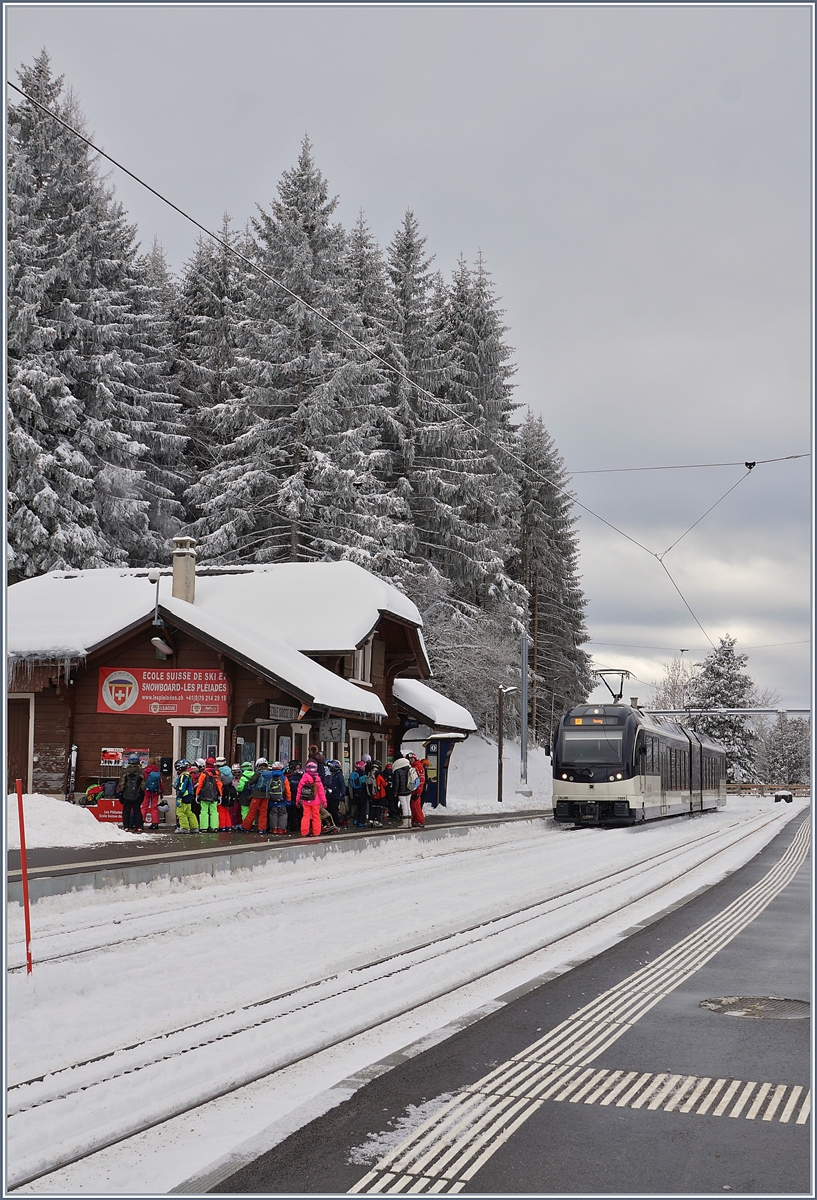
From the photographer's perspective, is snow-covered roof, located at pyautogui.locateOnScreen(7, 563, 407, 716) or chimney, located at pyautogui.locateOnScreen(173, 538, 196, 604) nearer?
snow-covered roof, located at pyautogui.locateOnScreen(7, 563, 407, 716)

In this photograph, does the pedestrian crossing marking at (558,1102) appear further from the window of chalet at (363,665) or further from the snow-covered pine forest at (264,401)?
the snow-covered pine forest at (264,401)

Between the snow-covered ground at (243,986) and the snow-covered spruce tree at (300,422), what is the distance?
30728mm

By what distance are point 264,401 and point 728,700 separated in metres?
60.3

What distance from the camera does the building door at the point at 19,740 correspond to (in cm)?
2473

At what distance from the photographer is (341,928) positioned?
11.1 meters

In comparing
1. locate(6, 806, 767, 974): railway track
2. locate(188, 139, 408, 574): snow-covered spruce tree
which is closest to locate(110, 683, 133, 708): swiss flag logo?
locate(6, 806, 767, 974): railway track

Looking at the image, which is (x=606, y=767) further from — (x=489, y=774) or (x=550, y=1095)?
(x=550, y=1095)

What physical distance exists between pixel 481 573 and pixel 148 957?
149ft

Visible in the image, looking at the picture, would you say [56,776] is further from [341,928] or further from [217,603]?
[341,928]

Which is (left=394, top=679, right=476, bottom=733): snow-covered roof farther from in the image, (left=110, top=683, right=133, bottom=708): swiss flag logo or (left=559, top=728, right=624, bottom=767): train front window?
(left=110, top=683, right=133, bottom=708): swiss flag logo

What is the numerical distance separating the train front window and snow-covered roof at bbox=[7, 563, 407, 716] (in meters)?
5.87

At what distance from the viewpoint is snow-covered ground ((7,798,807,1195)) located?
17.4 ft

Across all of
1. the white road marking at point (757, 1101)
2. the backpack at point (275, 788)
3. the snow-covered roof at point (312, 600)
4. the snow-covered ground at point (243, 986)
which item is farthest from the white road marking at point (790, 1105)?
the snow-covered roof at point (312, 600)

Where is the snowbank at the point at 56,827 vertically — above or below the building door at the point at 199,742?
below
